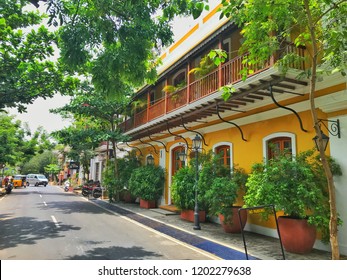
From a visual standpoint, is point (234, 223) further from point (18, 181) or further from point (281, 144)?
point (18, 181)

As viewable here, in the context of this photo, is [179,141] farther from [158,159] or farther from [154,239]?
[154,239]

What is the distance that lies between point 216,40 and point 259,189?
5.52m

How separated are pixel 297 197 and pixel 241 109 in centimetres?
414

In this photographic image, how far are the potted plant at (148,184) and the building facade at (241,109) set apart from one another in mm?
488

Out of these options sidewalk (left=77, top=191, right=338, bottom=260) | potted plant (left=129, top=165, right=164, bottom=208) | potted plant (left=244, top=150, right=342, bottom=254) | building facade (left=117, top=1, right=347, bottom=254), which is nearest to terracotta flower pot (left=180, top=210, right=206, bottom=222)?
sidewalk (left=77, top=191, right=338, bottom=260)

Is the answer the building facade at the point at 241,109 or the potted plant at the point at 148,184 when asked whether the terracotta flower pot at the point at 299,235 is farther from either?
the potted plant at the point at 148,184

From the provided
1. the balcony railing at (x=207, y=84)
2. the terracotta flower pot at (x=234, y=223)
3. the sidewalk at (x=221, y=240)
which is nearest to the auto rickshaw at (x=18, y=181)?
the balcony railing at (x=207, y=84)

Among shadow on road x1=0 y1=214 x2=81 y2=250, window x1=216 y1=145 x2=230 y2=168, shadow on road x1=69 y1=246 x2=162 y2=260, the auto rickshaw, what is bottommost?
shadow on road x1=69 y1=246 x2=162 y2=260

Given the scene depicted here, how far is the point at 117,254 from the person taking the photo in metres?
6.23

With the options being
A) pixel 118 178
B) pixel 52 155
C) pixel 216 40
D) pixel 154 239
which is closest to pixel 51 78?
pixel 216 40

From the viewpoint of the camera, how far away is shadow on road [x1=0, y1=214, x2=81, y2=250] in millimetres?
7270

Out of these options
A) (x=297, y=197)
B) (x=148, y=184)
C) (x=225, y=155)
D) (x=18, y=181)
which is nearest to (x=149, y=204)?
(x=148, y=184)

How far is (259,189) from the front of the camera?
6293mm

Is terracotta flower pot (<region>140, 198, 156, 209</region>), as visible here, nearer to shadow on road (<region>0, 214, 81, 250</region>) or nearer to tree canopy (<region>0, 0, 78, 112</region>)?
shadow on road (<region>0, 214, 81, 250</region>)
